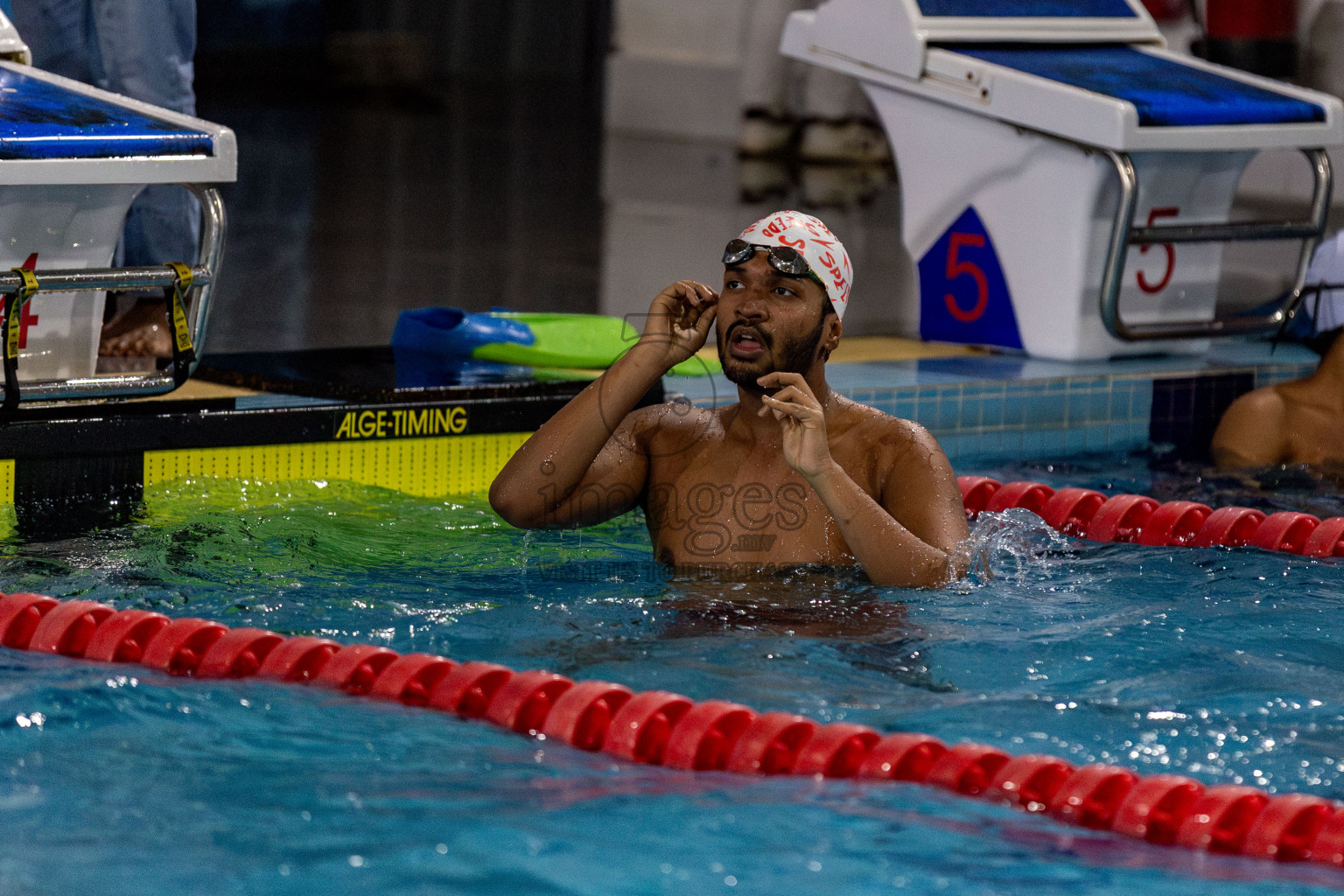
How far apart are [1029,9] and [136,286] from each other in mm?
3732

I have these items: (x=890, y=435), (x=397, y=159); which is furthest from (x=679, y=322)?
(x=397, y=159)

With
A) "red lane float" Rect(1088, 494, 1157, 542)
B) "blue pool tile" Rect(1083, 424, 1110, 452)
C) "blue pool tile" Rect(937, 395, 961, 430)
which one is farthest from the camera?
"blue pool tile" Rect(1083, 424, 1110, 452)

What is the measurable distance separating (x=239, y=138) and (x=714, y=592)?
10287 mm

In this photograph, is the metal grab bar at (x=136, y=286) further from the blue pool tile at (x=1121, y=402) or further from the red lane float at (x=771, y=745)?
the blue pool tile at (x=1121, y=402)

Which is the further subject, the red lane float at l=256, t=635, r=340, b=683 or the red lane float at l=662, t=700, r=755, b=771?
the red lane float at l=256, t=635, r=340, b=683

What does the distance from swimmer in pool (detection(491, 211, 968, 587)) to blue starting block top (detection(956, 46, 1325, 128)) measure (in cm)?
270

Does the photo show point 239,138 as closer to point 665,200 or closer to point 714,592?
point 665,200

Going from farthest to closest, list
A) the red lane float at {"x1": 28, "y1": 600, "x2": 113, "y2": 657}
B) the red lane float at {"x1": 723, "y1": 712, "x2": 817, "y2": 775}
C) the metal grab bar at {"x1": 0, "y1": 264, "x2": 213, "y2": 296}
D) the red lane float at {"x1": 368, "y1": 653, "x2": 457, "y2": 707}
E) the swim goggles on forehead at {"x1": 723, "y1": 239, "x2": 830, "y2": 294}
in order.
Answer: the metal grab bar at {"x1": 0, "y1": 264, "x2": 213, "y2": 296}
the swim goggles on forehead at {"x1": 723, "y1": 239, "x2": 830, "y2": 294}
the red lane float at {"x1": 28, "y1": 600, "x2": 113, "y2": 657}
the red lane float at {"x1": 368, "y1": 653, "x2": 457, "y2": 707}
the red lane float at {"x1": 723, "y1": 712, "x2": 817, "y2": 775}

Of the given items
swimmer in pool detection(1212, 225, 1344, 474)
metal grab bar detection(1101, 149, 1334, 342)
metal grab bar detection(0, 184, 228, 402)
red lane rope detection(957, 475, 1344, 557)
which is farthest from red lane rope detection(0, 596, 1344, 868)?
metal grab bar detection(1101, 149, 1334, 342)

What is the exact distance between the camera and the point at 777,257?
3.54 meters

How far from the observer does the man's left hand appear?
3.33 meters

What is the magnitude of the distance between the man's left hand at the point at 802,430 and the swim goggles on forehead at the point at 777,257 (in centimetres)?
26

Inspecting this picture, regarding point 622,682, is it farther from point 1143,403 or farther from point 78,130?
point 1143,403

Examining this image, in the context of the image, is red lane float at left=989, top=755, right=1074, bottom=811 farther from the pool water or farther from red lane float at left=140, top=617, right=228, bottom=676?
red lane float at left=140, top=617, right=228, bottom=676
